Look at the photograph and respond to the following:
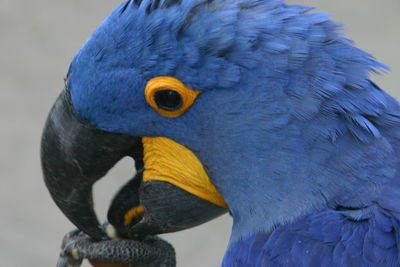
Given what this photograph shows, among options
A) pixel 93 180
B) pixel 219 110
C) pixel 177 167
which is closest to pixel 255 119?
pixel 219 110

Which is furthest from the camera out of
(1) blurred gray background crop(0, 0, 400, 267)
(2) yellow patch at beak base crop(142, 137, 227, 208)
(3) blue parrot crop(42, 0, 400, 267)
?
(1) blurred gray background crop(0, 0, 400, 267)

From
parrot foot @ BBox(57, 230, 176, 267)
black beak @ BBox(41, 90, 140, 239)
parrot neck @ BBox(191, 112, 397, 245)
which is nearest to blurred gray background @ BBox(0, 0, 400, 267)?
parrot foot @ BBox(57, 230, 176, 267)

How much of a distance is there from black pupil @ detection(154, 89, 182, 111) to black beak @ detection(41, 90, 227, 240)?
92 mm

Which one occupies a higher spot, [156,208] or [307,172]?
[307,172]

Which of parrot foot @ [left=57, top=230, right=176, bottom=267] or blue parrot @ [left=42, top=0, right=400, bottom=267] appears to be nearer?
blue parrot @ [left=42, top=0, right=400, bottom=267]

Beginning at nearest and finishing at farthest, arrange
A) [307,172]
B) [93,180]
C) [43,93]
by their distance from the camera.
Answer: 1. [307,172]
2. [93,180]
3. [43,93]

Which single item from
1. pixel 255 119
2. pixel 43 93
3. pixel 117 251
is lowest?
pixel 43 93

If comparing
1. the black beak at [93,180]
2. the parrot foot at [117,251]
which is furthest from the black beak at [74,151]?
the parrot foot at [117,251]

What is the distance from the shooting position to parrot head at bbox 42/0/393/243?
3.81 ft

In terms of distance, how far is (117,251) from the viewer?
1335 mm

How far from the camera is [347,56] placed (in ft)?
3.90

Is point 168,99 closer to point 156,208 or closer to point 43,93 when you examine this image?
point 156,208

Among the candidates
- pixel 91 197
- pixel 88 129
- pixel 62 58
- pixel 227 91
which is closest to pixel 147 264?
pixel 91 197

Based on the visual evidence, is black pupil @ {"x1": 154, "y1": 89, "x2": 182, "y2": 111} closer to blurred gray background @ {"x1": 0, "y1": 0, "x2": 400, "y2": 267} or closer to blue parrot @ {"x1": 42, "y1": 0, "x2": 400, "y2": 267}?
blue parrot @ {"x1": 42, "y1": 0, "x2": 400, "y2": 267}
